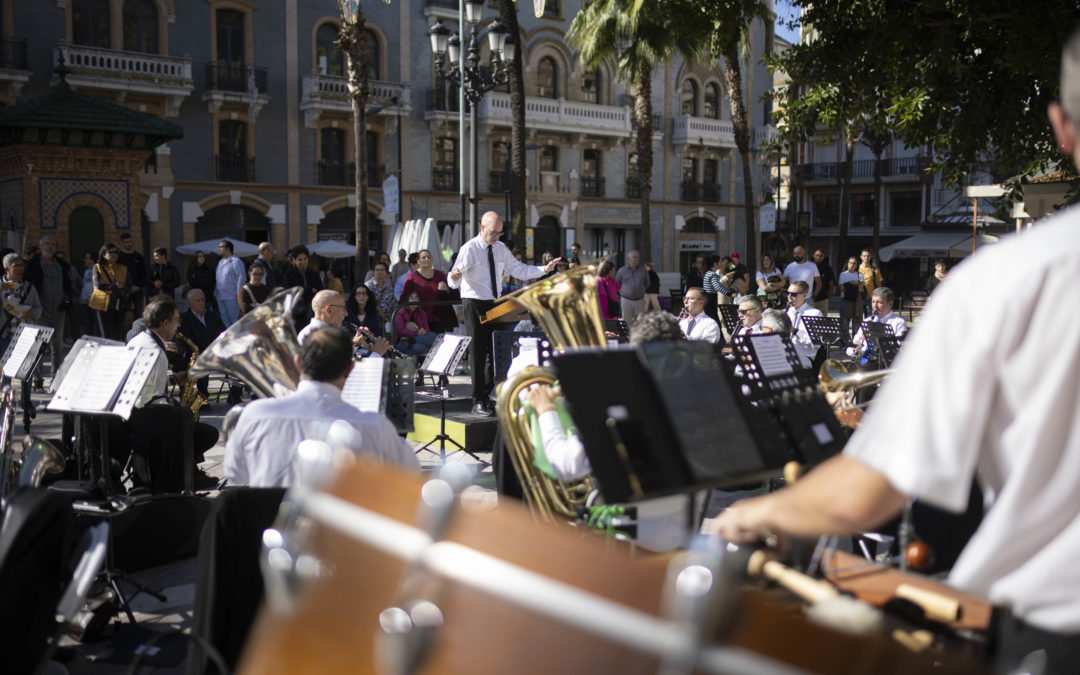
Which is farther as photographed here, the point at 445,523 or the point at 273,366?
the point at 273,366

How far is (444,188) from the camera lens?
115 ft

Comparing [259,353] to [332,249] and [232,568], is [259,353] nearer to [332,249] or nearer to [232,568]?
[232,568]

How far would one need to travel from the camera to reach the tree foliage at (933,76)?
805cm

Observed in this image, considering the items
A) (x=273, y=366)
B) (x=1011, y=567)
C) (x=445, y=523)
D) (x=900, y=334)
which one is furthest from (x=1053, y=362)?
(x=900, y=334)

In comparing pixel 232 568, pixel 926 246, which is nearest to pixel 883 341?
pixel 232 568

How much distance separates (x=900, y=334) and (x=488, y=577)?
25.8ft

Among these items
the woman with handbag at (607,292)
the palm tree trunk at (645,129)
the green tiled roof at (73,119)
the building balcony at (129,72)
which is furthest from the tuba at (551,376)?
the building balcony at (129,72)

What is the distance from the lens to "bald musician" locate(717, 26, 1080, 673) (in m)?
1.51

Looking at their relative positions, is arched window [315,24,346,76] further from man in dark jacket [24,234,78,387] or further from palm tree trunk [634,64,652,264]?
man in dark jacket [24,234,78,387]

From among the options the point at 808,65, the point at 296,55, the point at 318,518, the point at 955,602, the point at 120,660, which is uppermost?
the point at 296,55

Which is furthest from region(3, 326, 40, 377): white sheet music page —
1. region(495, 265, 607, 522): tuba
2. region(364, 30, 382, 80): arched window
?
region(364, 30, 382, 80): arched window

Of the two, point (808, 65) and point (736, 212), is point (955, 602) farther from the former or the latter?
point (736, 212)

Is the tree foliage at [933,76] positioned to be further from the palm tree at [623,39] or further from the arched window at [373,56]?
the arched window at [373,56]

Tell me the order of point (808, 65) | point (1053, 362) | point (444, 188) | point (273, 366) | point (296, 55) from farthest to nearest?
point (444, 188) < point (296, 55) < point (808, 65) < point (273, 366) < point (1053, 362)
